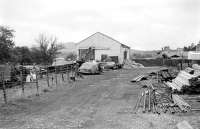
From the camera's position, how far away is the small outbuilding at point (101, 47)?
58.2 metres

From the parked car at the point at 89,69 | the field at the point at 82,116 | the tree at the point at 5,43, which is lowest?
the field at the point at 82,116

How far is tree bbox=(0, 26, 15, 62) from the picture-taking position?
1382 inches

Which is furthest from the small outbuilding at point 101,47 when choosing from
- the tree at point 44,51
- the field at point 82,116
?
the field at point 82,116

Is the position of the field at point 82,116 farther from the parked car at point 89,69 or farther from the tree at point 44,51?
the tree at point 44,51

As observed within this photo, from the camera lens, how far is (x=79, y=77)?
27891 millimetres

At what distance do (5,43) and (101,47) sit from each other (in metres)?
27.0

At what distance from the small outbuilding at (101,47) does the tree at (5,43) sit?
22240 mm

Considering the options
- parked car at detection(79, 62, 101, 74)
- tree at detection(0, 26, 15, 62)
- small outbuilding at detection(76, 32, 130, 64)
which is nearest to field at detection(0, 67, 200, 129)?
parked car at detection(79, 62, 101, 74)

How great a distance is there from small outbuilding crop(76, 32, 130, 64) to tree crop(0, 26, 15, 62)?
22.2m

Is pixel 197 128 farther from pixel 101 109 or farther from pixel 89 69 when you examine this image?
pixel 89 69

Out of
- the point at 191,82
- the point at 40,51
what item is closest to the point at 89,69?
the point at 191,82

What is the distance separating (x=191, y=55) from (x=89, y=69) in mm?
13228

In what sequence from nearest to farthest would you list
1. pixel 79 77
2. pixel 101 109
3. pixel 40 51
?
pixel 101 109, pixel 79 77, pixel 40 51

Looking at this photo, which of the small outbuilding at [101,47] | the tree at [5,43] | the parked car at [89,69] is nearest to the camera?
the parked car at [89,69]
